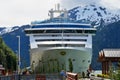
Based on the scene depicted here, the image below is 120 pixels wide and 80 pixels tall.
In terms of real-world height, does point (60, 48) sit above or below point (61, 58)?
above

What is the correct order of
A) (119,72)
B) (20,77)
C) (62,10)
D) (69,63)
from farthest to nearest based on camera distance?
(62,10) < (69,63) < (20,77) < (119,72)

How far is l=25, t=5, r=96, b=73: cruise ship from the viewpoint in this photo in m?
91.9

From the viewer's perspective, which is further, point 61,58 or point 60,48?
point 61,58

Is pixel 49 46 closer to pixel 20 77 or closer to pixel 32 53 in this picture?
pixel 32 53

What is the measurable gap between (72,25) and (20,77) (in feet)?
181

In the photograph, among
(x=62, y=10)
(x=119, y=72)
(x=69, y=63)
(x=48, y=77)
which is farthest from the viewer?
(x=62, y=10)

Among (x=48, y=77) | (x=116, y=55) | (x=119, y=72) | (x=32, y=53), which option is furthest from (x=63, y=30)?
(x=119, y=72)

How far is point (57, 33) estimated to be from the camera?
94.5 m

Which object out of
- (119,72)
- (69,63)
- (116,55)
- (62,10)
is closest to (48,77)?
(116,55)

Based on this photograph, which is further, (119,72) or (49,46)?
(49,46)

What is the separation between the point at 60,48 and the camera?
300ft

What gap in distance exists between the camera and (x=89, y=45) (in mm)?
95500

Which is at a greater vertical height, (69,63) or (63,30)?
Result: (63,30)

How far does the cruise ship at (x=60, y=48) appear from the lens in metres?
91.9
